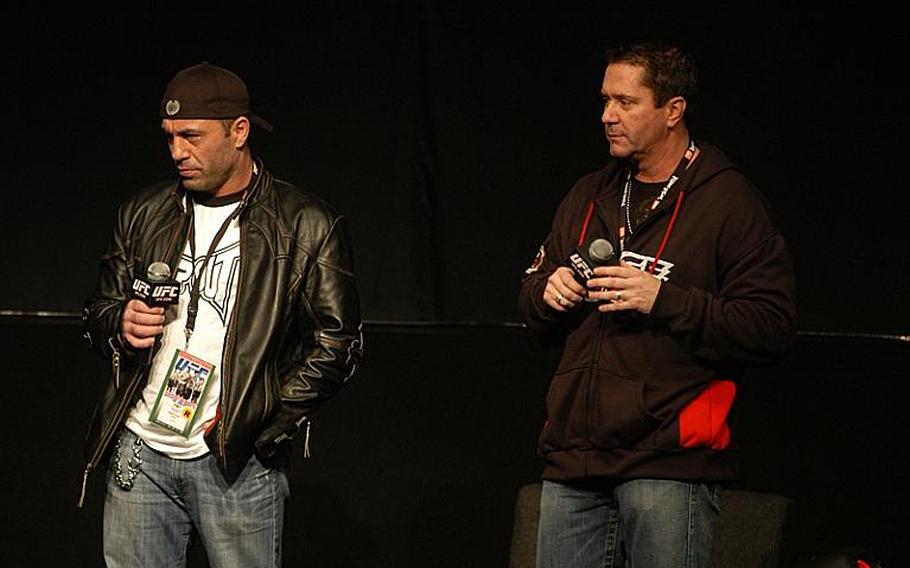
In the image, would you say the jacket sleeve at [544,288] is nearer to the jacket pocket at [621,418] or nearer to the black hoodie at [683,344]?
the black hoodie at [683,344]

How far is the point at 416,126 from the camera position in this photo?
5.79m

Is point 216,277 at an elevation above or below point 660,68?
below

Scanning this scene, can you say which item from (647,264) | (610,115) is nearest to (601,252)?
(647,264)

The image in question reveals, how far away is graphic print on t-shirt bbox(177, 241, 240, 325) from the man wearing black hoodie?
615 mm

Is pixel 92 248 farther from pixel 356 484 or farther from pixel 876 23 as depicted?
pixel 876 23

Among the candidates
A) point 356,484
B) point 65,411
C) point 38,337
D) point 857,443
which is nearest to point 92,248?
point 38,337

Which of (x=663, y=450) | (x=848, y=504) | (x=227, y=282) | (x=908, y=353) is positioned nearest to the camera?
(x=663, y=450)

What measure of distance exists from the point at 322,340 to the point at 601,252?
2.10 feet

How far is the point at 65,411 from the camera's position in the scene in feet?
15.7

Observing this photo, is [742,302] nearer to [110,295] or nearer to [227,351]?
[227,351]

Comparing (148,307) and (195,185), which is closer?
(148,307)

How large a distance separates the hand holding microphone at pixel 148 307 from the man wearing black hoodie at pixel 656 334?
727 mm

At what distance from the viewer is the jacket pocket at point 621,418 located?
268cm

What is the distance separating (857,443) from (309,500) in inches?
66.6
